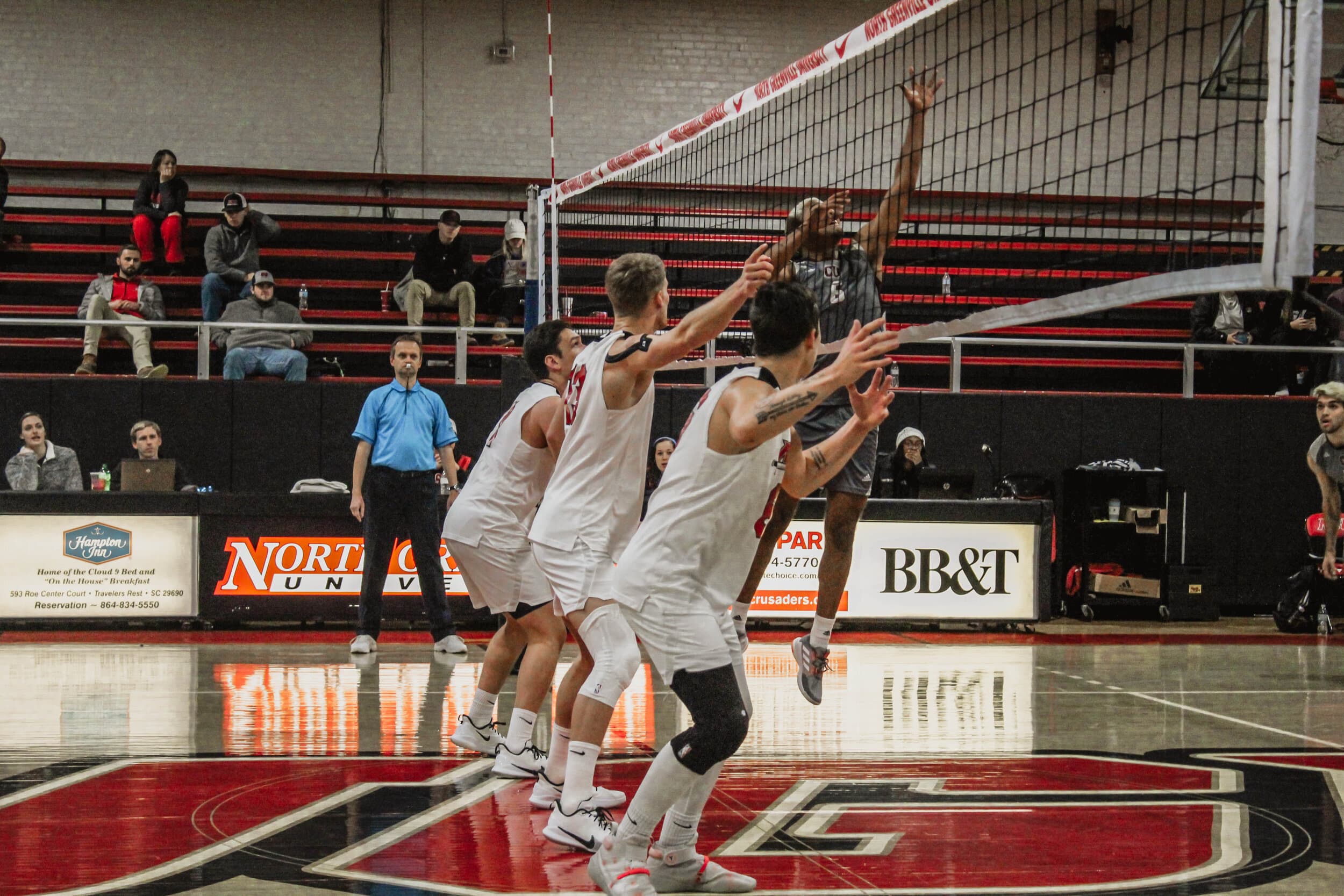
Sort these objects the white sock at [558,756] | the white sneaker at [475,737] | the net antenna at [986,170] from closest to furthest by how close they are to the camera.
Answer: the net antenna at [986,170]
the white sock at [558,756]
the white sneaker at [475,737]

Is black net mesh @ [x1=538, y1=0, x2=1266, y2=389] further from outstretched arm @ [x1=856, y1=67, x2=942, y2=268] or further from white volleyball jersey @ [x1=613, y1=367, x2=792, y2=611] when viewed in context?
white volleyball jersey @ [x1=613, y1=367, x2=792, y2=611]

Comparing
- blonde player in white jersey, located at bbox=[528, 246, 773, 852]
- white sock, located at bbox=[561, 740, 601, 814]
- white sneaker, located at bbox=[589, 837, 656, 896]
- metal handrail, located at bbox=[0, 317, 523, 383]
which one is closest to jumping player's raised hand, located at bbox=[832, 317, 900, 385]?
Answer: blonde player in white jersey, located at bbox=[528, 246, 773, 852]

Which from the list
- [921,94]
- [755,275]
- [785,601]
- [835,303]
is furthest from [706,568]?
[785,601]

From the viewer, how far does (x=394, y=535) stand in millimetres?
9977

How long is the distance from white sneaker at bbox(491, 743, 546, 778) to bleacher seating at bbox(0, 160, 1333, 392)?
8.69 metres

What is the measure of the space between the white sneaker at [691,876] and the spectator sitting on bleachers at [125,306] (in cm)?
1136

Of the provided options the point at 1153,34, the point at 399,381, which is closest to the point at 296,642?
the point at 399,381

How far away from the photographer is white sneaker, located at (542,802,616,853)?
449 cm

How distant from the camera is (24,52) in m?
18.9

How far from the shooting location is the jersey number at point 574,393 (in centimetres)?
499

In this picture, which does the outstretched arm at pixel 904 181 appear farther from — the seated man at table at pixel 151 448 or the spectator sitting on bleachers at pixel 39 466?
the spectator sitting on bleachers at pixel 39 466

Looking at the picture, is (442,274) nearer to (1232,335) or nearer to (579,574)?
(1232,335)

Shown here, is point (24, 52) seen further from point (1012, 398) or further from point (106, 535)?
point (1012, 398)

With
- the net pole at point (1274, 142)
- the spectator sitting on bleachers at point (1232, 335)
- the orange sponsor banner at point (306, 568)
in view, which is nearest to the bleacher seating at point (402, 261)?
the spectator sitting on bleachers at point (1232, 335)
